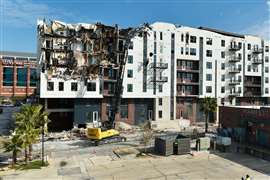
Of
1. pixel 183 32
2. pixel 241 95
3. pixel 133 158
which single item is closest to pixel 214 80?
pixel 241 95

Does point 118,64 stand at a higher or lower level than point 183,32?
lower

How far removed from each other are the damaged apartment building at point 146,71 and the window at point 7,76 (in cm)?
5752

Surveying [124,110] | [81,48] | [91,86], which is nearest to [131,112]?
[124,110]

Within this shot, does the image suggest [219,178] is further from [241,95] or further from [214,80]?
[241,95]

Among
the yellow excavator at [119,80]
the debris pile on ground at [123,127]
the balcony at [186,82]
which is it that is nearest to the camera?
the yellow excavator at [119,80]

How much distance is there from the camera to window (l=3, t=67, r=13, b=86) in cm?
10331

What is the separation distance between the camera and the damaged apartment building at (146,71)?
179ft

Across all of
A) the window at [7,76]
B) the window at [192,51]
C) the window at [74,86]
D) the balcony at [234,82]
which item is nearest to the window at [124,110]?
the window at [74,86]

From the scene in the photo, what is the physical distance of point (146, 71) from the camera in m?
63.9

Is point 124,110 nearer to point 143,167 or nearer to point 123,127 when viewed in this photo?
point 123,127

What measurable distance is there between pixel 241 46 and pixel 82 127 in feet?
175

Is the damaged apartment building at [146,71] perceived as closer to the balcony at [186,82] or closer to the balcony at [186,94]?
the balcony at [186,94]

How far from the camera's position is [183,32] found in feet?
225

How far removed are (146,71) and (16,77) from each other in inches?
2615
